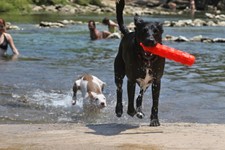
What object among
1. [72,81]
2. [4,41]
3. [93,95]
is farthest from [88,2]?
[93,95]

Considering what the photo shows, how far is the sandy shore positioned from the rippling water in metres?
1.43

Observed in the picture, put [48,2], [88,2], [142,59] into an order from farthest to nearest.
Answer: [88,2], [48,2], [142,59]

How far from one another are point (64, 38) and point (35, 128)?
1677cm

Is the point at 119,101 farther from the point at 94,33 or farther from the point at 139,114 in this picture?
the point at 94,33

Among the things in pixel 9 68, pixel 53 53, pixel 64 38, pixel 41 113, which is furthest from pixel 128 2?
pixel 41 113

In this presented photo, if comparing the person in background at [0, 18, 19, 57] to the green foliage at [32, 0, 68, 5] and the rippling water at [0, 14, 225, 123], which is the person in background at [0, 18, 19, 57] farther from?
the green foliage at [32, 0, 68, 5]

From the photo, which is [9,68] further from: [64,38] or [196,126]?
[64,38]

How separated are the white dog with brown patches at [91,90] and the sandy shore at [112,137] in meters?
2.24

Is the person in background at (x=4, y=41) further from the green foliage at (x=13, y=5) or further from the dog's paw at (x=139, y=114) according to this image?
the green foliage at (x=13, y=5)

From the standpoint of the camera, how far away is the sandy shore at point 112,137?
557 cm

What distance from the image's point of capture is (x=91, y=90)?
385 inches

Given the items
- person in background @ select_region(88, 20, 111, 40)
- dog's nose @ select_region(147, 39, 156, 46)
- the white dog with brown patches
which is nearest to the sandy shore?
dog's nose @ select_region(147, 39, 156, 46)

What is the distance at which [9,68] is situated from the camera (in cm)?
1395

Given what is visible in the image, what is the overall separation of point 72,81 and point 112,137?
6.33 m
